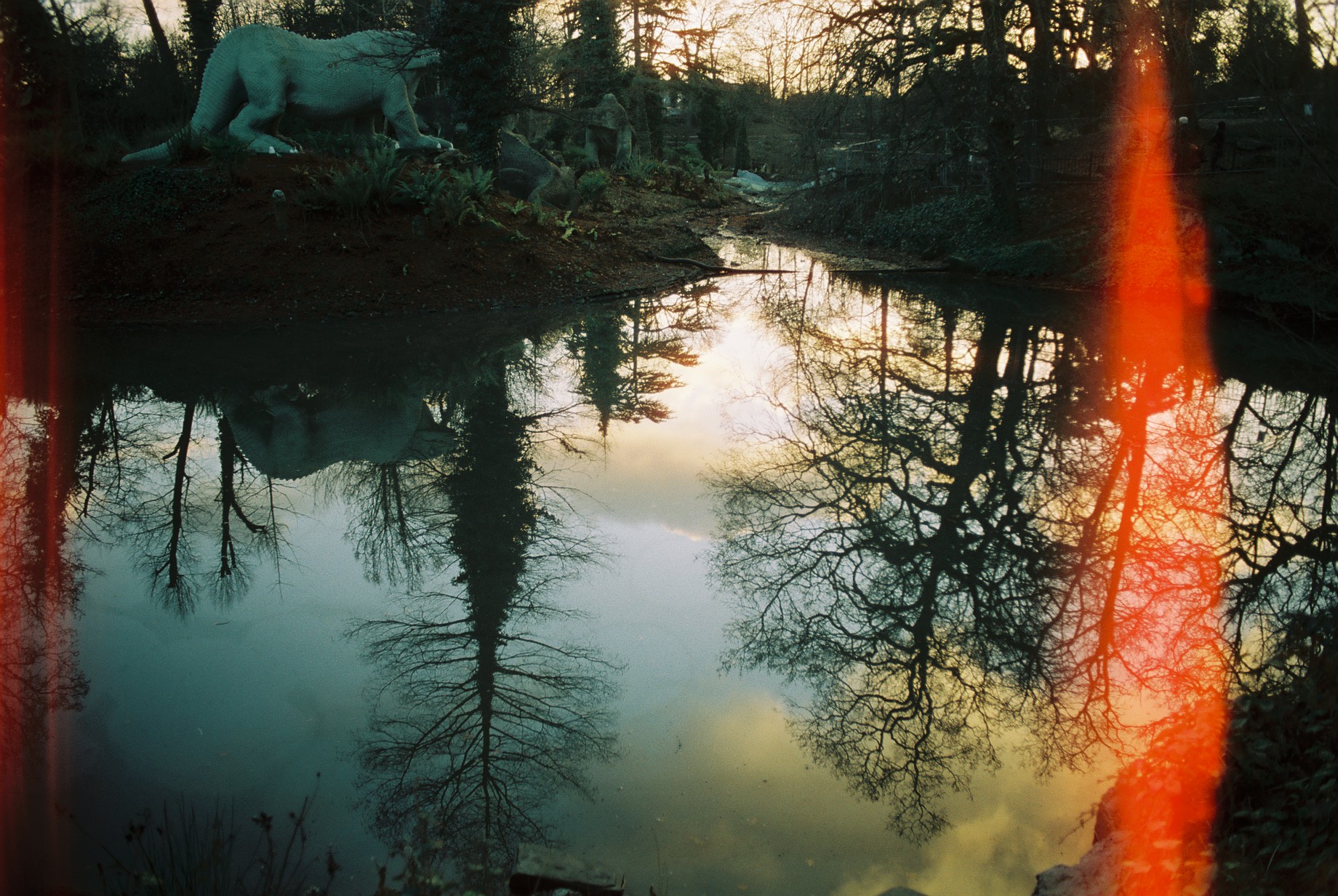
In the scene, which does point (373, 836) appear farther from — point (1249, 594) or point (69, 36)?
point (69, 36)

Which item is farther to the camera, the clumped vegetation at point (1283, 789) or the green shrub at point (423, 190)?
the green shrub at point (423, 190)

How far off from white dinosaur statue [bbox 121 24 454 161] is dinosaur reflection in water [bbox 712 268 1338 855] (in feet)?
37.2

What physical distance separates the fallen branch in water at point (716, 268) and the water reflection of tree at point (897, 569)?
9307mm

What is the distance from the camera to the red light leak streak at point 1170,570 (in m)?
2.99

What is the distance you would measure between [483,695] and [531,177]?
1755cm

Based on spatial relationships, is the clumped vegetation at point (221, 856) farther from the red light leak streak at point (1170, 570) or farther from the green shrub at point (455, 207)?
the green shrub at point (455, 207)

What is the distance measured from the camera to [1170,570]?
546 cm

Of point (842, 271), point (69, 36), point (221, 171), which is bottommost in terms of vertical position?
point (842, 271)

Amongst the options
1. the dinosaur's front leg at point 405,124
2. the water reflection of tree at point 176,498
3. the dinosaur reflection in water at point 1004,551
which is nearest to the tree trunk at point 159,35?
the dinosaur's front leg at point 405,124

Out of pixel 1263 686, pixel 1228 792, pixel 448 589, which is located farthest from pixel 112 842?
pixel 1263 686

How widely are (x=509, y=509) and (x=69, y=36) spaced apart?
27.1 m

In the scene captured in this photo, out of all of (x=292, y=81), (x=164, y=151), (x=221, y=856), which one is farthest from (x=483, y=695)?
(x=164, y=151)

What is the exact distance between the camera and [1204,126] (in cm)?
2034

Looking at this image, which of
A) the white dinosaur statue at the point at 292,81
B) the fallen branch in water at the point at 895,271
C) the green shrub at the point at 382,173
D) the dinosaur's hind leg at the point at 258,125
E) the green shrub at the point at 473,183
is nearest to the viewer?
the green shrub at the point at 382,173
